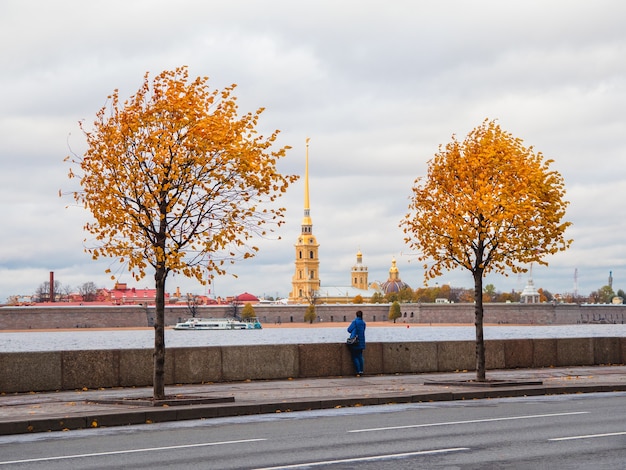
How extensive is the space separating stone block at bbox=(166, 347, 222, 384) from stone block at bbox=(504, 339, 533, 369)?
10978 mm

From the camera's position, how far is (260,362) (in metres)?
29.9

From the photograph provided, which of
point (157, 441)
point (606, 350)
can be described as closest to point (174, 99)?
point (157, 441)

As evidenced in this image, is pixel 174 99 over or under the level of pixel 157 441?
over

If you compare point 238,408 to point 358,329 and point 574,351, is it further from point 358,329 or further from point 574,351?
point 574,351

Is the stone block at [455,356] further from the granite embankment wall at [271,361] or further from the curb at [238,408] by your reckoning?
the curb at [238,408]

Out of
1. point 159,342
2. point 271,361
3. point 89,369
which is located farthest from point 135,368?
point 159,342

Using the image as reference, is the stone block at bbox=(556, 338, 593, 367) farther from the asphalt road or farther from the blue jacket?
the asphalt road

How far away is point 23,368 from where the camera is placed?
25.7 metres

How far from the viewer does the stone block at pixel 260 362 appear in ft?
96.2

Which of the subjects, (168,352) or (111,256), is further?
(168,352)

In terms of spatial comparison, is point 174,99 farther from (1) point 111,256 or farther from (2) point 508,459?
(2) point 508,459

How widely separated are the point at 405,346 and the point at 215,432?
15388 mm

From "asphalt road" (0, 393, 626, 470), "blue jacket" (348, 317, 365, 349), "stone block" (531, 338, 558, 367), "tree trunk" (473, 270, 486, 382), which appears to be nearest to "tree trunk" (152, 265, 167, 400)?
"asphalt road" (0, 393, 626, 470)

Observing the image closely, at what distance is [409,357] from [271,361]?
515 centimetres
